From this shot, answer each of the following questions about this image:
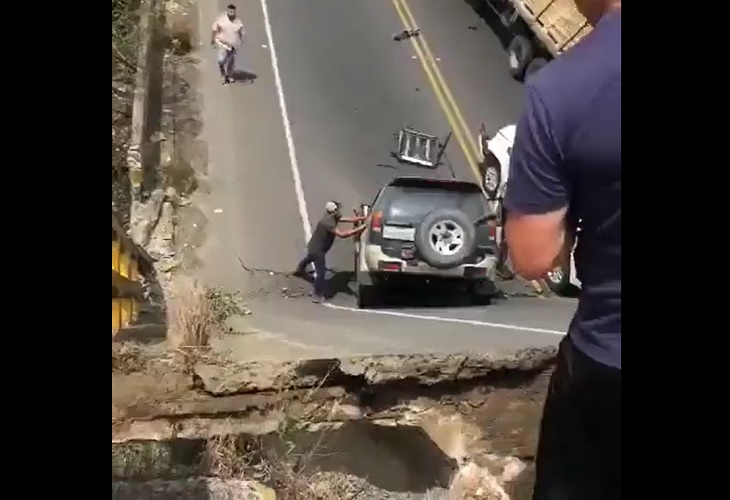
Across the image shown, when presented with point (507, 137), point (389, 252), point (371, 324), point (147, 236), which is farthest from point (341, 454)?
point (507, 137)

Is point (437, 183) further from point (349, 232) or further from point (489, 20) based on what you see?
point (489, 20)

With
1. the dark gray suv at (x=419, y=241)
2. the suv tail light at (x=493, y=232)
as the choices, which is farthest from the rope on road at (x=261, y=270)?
the suv tail light at (x=493, y=232)

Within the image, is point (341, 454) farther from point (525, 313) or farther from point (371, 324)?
point (525, 313)

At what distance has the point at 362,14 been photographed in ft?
4.95

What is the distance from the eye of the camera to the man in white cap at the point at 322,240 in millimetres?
1478

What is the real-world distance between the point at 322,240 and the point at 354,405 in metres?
0.32

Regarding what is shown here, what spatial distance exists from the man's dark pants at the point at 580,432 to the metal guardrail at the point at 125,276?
0.65m

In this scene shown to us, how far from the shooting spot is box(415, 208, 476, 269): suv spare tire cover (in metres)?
1.47

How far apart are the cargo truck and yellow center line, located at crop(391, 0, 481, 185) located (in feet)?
0.39

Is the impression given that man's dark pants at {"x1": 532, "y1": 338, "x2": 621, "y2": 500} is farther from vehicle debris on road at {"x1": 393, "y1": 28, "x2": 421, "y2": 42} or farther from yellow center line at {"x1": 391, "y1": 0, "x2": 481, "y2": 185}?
vehicle debris on road at {"x1": 393, "y1": 28, "x2": 421, "y2": 42}

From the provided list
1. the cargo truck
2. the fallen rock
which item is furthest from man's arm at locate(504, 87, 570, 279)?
the fallen rock

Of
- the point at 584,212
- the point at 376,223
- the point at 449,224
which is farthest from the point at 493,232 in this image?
the point at 584,212

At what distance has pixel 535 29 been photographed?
146cm
